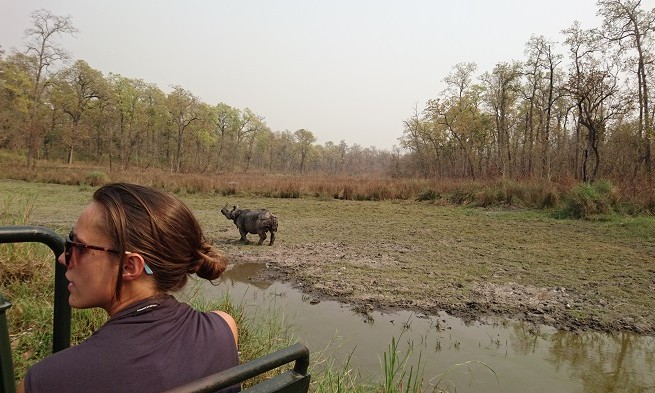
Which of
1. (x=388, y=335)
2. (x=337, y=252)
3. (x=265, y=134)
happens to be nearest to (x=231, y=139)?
(x=265, y=134)

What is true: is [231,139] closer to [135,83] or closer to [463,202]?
[135,83]

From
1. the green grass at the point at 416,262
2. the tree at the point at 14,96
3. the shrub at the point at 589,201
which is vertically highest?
the tree at the point at 14,96

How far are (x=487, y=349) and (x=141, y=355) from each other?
12.8ft

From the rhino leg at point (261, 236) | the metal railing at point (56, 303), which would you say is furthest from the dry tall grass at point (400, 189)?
the metal railing at point (56, 303)

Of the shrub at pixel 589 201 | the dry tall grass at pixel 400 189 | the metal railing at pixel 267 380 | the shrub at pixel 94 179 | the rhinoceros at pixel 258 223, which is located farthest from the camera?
the shrub at pixel 94 179

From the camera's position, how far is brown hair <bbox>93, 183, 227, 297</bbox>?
3.66 ft

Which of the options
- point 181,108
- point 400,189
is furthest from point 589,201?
point 181,108

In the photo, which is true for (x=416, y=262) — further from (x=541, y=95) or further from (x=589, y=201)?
(x=541, y=95)

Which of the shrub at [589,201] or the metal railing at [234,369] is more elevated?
the shrub at [589,201]

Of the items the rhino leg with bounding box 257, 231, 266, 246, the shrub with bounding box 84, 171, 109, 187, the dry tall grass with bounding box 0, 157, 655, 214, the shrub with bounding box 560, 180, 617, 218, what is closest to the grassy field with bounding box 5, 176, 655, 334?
the rhino leg with bounding box 257, 231, 266, 246

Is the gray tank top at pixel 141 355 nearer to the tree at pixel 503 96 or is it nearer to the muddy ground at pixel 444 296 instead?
the muddy ground at pixel 444 296

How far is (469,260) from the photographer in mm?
7219

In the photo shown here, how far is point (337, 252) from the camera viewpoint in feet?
25.7

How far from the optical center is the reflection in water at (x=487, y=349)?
3535mm
